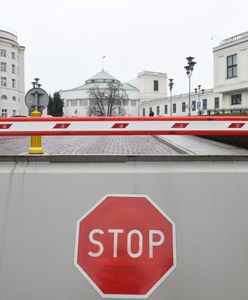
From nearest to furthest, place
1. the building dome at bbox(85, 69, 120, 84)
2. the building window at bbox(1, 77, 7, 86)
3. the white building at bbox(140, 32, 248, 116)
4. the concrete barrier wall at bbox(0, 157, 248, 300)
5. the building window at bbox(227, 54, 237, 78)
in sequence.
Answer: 1. the concrete barrier wall at bbox(0, 157, 248, 300)
2. the white building at bbox(140, 32, 248, 116)
3. the building window at bbox(227, 54, 237, 78)
4. the building window at bbox(1, 77, 7, 86)
5. the building dome at bbox(85, 69, 120, 84)

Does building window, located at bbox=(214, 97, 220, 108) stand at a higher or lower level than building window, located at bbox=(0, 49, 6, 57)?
lower

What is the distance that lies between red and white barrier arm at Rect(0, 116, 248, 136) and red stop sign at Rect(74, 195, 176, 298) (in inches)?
37.3

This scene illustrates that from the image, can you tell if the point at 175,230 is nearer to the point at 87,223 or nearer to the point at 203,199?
the point at 203,199

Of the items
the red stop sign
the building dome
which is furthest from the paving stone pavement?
the building dome

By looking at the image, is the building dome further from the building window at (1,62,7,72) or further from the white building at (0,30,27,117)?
the building window at (1,62,7,72)

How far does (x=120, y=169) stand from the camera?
338 cm

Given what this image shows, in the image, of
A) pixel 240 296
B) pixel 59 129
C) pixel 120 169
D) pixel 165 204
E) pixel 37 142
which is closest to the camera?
pixel 240 296

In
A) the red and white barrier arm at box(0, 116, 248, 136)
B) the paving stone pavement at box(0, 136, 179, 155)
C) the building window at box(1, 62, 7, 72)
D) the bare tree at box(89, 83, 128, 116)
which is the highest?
the building window at box(1, 62, 7, 72)

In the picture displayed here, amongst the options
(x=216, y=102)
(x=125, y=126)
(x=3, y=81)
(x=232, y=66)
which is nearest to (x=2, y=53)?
(x=3, y=81)

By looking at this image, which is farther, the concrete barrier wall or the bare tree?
the bare tree

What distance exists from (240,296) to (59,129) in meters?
2.48

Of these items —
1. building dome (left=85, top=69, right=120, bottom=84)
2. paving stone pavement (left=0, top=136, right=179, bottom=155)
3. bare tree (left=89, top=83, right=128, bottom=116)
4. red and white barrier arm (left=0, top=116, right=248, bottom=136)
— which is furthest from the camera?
building dome (left=85, top=69, right=120, bottom=84)

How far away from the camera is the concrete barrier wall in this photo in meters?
2.82

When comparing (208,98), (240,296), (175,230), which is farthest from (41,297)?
(208,98)
